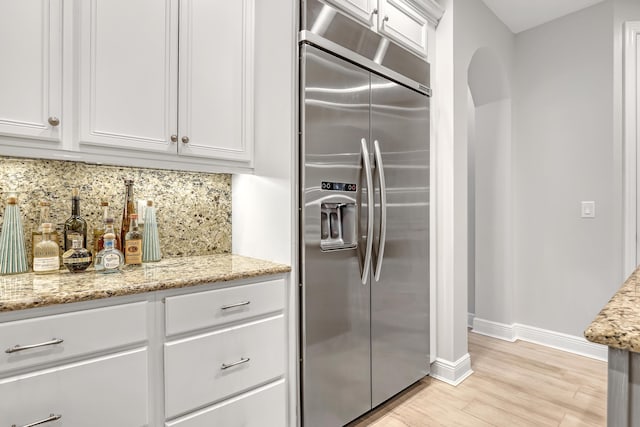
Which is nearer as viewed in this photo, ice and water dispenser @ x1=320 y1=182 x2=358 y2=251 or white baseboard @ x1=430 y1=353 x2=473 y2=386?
ice and water dispenser @ x1=320 y1=182 x2=358 y2=251

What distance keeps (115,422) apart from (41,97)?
1.14 m

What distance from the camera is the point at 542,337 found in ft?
10.2

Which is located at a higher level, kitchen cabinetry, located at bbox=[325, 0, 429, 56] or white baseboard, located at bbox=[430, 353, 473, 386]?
kitchen cabinetry, located at bbox=[325, 0, 429, 56]

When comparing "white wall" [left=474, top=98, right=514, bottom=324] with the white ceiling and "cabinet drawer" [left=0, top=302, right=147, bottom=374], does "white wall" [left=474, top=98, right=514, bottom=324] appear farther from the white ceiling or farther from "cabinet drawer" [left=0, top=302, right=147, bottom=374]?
"cabinet drawer" [left=0, top=302, right=147, bottom=374]

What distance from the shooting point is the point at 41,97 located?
1.24m

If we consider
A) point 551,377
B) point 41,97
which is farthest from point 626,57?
A: point 41,97

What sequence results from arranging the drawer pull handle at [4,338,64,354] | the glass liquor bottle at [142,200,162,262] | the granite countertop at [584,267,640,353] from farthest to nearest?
the glass liquor bottle at [142,200,162,262] → the drawer pull handle at [4,338,64,354] → the granite countertop at [584,267,640,353]

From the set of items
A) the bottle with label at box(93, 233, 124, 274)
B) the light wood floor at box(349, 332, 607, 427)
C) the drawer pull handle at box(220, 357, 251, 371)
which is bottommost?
the light wood floor at box(349, 332, 607, 427)

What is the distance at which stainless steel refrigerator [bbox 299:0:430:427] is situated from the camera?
166 centimetres

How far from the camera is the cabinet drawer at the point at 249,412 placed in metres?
1.37

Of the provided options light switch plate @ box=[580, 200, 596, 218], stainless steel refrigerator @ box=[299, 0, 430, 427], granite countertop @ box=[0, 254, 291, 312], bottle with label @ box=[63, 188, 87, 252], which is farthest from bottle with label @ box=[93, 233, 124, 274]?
light switch plate @ box=[580, 200, 596, 218]

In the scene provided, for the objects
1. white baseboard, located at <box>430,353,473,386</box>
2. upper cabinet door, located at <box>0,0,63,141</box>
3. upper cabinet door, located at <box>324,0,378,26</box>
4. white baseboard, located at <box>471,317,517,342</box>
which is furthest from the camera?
white baseboard, located at <box>471,317,517,342</box>

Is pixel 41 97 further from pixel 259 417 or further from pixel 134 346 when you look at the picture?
pixel 259 417

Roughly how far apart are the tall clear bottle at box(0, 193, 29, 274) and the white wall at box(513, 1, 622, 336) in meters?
3.52
